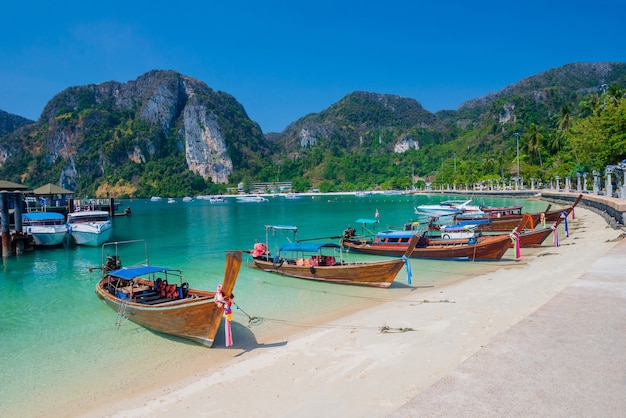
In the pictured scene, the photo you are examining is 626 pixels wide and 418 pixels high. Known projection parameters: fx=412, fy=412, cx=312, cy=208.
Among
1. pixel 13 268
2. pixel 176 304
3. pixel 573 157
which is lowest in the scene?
pixel 13 268

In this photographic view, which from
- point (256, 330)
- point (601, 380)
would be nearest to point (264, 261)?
point (256, 330)

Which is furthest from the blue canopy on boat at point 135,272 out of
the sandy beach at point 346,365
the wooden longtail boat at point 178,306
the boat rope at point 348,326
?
the sandy beach at point 346,365

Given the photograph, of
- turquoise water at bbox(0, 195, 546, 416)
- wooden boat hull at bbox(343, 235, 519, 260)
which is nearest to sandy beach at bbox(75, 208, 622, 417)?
turquoise water at bbox(0, 195, 546, 416)

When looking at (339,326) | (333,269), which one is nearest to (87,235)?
(333,269)

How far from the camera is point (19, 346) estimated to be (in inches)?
535

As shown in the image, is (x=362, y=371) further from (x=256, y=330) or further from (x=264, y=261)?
(x=264, y=261)

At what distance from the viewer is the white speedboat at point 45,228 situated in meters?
39.1

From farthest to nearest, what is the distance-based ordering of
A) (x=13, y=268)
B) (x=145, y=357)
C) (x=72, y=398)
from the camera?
(x=13, y=268) → (x=145, y=357) → (x=72, y=398)

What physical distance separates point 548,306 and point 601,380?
4.22 metres

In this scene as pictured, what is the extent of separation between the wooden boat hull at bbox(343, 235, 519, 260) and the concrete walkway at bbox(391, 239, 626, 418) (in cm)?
1414

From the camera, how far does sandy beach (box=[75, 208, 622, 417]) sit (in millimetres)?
7648

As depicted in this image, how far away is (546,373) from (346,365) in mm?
4103

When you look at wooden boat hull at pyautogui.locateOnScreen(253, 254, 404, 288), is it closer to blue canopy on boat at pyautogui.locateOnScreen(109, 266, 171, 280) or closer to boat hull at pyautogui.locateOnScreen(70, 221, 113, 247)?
blue canopy on boat at pyautogui.locateOnScreen(109, 266, 171, 280)

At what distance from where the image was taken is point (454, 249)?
24.7 meters
